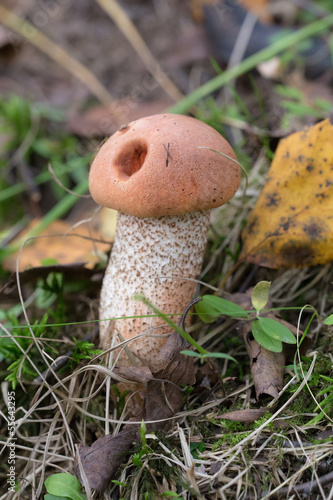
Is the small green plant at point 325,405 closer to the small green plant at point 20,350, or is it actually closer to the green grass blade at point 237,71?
the small green plant at point 20,350

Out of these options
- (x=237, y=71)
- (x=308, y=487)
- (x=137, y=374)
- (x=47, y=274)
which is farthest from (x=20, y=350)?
(x=237, y=71)

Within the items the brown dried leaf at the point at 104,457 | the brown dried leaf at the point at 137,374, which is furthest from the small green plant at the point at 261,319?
the brown dried leaf at the point at 104,457

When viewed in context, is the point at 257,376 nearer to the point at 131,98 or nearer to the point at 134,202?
the point at 134,202

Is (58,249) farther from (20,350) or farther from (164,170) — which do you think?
(164,170)

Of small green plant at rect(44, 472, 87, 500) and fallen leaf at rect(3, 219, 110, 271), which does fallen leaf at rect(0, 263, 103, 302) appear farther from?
small green plant at rect(44, 472, 87, 500)

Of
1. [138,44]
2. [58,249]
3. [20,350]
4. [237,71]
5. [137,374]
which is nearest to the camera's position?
[137,374]

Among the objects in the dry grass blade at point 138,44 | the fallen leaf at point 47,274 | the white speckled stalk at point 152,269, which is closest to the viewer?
the white speckled stalk at point 152,269

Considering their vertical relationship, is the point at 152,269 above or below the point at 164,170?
below
